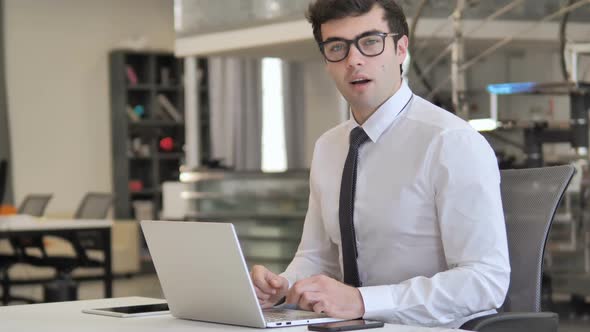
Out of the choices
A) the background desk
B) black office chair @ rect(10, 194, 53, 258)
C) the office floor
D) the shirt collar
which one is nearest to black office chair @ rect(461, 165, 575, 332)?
the shirt collar

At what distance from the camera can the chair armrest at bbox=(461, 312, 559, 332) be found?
199 centimetres

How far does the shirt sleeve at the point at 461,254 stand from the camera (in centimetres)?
201

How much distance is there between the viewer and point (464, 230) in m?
2.06

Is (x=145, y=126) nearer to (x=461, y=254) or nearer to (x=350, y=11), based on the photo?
(x=350, y=11)

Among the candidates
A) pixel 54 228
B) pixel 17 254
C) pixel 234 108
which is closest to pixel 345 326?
pixel 54 228

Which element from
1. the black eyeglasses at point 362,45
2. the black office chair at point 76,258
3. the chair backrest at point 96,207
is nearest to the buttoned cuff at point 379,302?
the black eyeglasses at point 362,45

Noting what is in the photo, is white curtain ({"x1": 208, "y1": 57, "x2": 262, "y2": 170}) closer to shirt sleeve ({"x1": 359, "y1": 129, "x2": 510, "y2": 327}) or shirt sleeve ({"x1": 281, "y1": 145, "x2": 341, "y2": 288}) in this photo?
shirt sleeve ({"x1": 281, "y1": 145, "x2": 341, "y2": 288})

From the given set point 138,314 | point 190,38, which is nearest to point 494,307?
point 138,314

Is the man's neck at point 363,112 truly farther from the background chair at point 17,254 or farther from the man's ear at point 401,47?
the background chair at point 17,254

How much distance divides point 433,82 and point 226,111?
2.40 meters

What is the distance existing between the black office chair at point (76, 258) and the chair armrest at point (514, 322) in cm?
471

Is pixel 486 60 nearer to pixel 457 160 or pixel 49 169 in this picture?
pixel 49 169

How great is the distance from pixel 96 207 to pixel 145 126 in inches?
148

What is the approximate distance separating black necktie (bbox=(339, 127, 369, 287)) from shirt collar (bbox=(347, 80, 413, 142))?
2 cm
